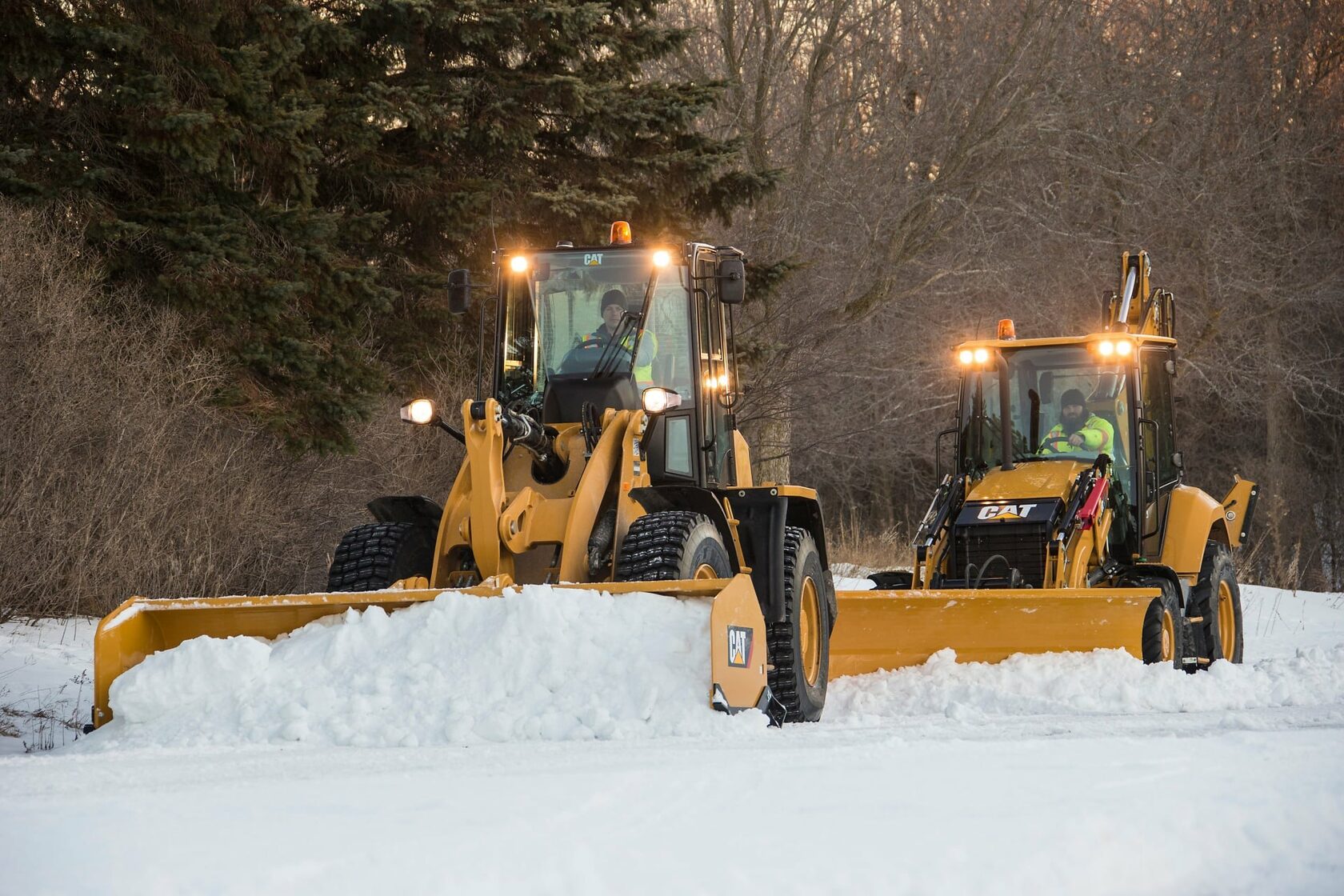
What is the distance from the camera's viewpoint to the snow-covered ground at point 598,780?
168 inches

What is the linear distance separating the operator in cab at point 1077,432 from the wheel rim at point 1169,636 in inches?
56.3

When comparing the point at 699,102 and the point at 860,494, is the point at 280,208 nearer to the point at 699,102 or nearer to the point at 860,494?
the point at 699,102

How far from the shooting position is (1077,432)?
1105 centimetres

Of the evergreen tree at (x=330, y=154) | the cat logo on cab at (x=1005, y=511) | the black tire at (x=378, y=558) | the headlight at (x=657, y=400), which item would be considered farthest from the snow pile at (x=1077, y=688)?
the evergreen tree at (x=330, y=154)

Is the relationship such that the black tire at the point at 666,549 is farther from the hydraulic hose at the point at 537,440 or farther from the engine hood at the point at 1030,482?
the engine hood at the point at 1030,482

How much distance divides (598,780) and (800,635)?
318 centimetres

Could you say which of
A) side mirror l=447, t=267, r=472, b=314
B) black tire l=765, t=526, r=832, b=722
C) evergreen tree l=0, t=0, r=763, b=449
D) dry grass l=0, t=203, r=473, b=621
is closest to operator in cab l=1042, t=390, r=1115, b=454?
black tire l=765, t=526, r=832, b=722

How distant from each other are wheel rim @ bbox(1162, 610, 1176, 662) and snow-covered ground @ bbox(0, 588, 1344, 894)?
144cm

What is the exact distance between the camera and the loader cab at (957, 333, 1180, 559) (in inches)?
424

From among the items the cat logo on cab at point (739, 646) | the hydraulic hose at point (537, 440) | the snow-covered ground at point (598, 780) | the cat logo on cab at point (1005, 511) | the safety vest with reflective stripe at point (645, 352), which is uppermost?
the safety vest with reflective stripe at point (645, 352)

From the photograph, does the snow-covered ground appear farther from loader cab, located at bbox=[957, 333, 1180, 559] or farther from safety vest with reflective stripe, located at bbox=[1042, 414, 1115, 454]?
safety vest with reflective stripe, located at bbox=[1042, 414, 1115, 454]

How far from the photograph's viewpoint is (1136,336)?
35.1 ft

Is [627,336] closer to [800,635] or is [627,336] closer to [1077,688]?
[800,635]

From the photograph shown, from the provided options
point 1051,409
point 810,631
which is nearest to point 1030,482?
point 1051,409
